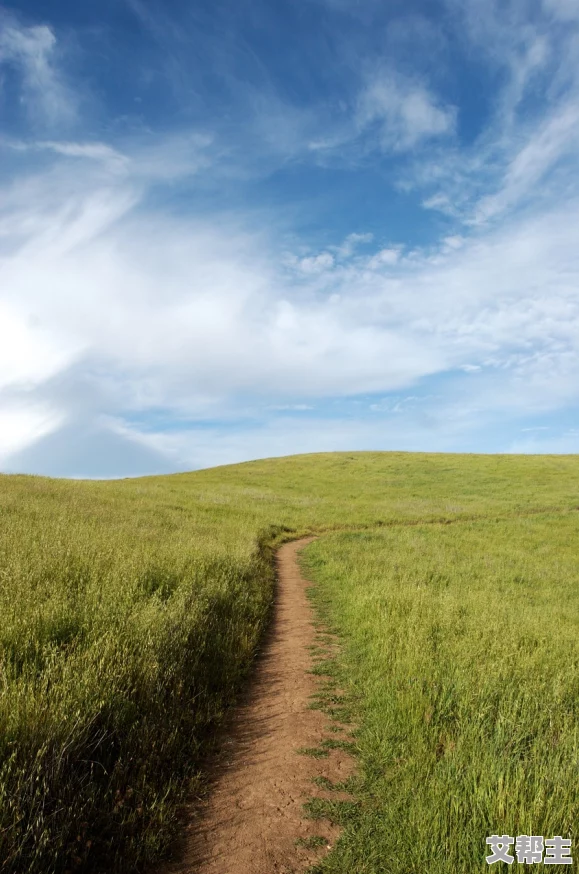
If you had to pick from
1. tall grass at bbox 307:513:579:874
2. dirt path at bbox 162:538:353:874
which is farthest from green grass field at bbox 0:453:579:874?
dirt path at bbox 162:538:353:874

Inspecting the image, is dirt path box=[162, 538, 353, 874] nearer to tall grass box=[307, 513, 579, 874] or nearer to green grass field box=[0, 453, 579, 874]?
green grass field box=[0, 453, 579, 874]

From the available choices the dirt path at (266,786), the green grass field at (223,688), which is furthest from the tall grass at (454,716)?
the dirt path at (266,786)

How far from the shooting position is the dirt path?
389 cm

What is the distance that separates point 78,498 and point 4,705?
1859 cm

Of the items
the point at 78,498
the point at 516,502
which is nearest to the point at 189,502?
the point at 78,498

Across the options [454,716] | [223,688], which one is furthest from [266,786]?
[454,716]

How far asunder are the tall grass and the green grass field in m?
0.02

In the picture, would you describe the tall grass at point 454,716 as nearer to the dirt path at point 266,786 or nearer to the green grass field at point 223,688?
the green grass field at point 223,688

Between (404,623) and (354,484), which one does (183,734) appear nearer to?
(404,623)

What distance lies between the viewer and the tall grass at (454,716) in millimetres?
3861

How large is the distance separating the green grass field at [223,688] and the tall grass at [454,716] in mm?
24

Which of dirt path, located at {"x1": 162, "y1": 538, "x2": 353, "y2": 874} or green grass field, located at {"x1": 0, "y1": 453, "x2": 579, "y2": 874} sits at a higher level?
green grass field, located at {"x1": 0, "y1": 453, "x2": 579, "y2": 874}

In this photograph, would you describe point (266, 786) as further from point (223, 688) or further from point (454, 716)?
point (454, 716)

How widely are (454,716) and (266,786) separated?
2349mm
